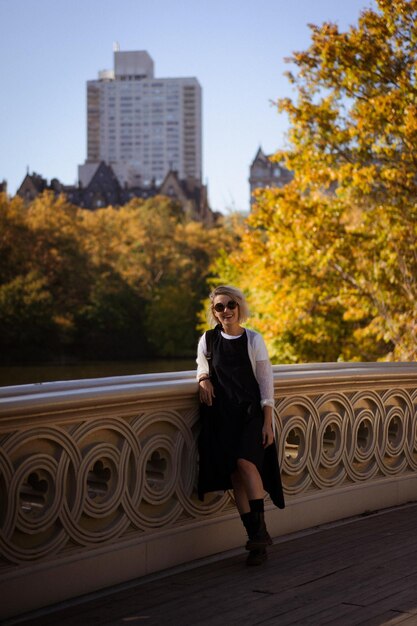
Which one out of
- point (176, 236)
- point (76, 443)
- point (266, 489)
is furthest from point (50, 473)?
point (176, 236)

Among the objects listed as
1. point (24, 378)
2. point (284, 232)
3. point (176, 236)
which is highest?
point (176, 236)

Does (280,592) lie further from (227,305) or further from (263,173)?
(263,173)

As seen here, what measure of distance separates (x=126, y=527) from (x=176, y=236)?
70304 mm

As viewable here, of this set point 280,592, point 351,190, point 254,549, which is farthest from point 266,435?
point 351,190

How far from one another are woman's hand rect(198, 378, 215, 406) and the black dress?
36 millimetres

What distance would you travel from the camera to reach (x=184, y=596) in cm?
470

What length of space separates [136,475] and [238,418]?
650mm

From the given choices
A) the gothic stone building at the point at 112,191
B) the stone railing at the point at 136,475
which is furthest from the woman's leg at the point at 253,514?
the gothic stone building at the point at 112,191

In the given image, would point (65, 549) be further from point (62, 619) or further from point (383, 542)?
point (383, 542)

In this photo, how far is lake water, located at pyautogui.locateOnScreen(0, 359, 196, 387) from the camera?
5592cm

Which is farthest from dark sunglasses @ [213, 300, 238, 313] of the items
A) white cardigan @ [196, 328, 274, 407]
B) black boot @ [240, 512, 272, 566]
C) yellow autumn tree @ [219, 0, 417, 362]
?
yellow autumn tree @ [219, 0, 417, 362]

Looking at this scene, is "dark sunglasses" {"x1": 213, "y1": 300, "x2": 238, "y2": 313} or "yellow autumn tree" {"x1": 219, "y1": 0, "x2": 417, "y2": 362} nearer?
"dark sunglasses" {"x1": 213, "y1": 300, "x2": 238, "y2": 313}

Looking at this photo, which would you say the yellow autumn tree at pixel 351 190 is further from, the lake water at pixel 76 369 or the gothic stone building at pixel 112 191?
the gothic stone building at pixel 112 191

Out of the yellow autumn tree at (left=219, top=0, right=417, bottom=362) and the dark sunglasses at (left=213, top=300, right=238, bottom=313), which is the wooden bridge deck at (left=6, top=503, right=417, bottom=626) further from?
the yellow autumn tree at (left=219, top=0, right=417, bottom=362)
